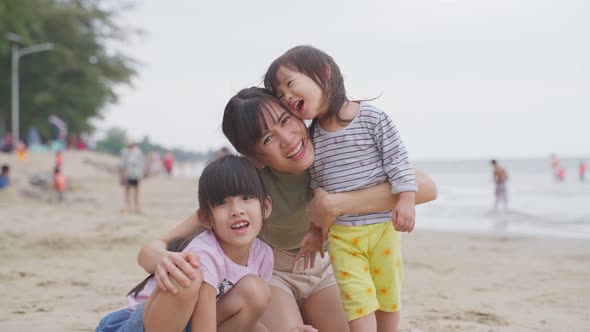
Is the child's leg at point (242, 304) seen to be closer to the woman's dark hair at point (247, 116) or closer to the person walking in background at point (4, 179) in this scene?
the woman's dark hair at point (247, 116)

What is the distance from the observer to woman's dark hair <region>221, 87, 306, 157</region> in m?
2.34

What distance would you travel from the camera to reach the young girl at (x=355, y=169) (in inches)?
96.2

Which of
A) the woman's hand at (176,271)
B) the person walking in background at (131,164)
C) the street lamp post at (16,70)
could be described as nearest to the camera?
the woman's hand at (176,271)

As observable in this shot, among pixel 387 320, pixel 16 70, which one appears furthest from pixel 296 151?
pixel 16 70

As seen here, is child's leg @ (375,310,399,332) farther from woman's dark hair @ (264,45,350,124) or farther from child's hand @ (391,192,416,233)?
woman's dark hair @ (264,45,350,124)

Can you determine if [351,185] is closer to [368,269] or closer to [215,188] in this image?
[368,269]

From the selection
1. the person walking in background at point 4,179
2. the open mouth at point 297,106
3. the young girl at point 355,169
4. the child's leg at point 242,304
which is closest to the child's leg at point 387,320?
the young girl at point 355,169

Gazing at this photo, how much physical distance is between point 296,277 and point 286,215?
296 mm

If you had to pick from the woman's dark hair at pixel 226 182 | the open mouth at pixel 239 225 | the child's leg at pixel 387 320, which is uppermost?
the woman's dark hair at pixel 226 182

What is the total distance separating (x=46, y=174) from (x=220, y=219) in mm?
14823

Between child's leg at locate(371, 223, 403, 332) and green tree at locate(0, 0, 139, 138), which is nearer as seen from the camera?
child's leg at locate(371, 223, 403, 332)

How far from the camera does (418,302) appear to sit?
4023 mm

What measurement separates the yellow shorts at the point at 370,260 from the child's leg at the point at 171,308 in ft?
A: 2.38

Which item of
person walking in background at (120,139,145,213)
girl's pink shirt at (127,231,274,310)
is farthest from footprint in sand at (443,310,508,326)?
person walking in background at (120,139,145,213)
